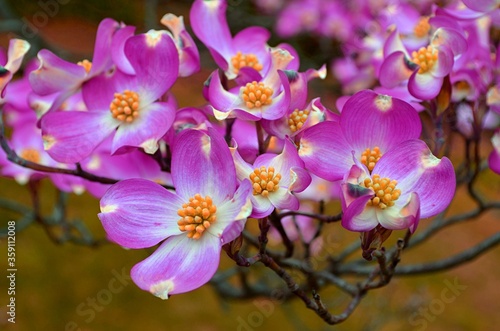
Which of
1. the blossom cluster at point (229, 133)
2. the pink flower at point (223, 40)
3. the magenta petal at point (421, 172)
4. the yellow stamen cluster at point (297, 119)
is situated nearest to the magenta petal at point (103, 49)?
the blossom cluster at point (229, 133)

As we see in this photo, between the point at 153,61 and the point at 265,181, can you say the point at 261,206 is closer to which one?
the point at 265,181

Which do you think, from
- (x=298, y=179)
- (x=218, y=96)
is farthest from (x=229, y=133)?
(x=298, y=179)

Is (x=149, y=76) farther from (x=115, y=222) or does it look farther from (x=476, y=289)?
(x=476, y=289)

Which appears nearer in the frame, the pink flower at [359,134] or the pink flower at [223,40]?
the pink flower at [359,134]

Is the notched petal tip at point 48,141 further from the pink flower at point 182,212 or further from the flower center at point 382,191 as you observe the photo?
the flower center at point 382,191

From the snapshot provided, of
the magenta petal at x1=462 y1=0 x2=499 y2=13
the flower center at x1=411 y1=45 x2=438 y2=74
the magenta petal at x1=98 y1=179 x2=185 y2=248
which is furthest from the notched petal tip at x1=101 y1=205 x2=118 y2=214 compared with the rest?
the magenta petal at x1=462 y1=0 x2=499 y2=13
